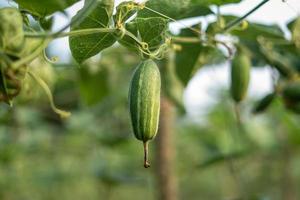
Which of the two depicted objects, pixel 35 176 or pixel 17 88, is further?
pixel 35 176

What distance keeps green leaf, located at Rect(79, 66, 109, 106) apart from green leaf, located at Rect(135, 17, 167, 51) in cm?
104

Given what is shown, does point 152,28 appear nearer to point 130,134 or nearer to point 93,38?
point 93,38

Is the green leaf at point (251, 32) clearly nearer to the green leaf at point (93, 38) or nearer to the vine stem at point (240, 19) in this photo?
the vine stem at point (240, 19)

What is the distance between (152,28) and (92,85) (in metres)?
1.08

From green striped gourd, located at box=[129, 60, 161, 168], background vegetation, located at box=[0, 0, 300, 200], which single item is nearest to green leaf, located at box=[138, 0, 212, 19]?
background vegetation, located at box=[0, 0, 300, 200]

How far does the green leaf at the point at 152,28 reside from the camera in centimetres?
93

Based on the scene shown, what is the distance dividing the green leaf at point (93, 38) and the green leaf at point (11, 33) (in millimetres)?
124

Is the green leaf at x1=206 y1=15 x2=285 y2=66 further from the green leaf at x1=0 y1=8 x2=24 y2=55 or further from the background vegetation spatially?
the green leaf at x1=0 y1=8 x2=24 y2=55

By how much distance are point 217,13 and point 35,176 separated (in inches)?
99.3

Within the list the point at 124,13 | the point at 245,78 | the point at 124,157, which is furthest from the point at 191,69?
the point at 124,157

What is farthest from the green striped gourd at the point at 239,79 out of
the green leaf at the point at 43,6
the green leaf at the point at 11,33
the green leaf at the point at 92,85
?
the green leaf at the point at 92,85

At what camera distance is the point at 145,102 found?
0.89m

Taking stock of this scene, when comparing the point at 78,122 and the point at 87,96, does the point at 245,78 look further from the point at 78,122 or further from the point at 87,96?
the point at 78,122

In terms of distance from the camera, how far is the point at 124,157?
12.9ft
